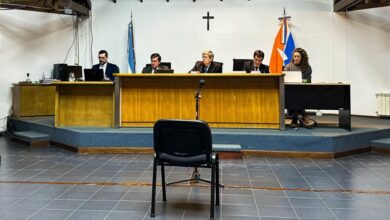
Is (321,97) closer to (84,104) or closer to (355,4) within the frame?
(355,4)

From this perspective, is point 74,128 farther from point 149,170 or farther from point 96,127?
point 149,170

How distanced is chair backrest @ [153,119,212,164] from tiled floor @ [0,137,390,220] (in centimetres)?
56

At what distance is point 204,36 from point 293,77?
3.59 metres

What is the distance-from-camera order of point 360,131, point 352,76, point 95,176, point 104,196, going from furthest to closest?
point 352,76, point 360,131, point 95,176, point 104,196

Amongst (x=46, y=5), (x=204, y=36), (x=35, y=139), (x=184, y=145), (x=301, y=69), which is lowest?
(x=35, y=139)

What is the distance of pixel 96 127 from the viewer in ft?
19.6

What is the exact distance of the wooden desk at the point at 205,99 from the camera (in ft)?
18.4

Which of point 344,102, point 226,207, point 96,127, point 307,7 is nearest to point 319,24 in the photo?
point 307,7

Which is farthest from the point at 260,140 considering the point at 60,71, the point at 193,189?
the point at 60,71

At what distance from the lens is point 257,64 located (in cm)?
631

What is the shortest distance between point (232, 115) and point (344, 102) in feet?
5.98

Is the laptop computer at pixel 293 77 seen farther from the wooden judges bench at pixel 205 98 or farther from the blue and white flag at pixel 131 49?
the blue and white flag at pixel 131 49

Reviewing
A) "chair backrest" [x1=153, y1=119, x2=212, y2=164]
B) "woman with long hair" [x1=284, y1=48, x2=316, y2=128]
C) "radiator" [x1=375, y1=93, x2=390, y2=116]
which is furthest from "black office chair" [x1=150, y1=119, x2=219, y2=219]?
"radiator" [x1=375, y1=93, x2=390, y2=116]

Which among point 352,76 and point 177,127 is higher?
point 352,76
